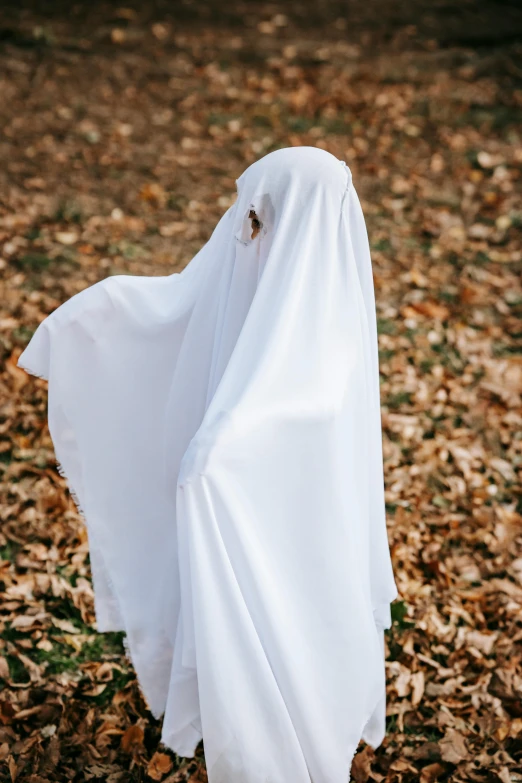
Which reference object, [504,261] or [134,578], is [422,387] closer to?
[504,261]

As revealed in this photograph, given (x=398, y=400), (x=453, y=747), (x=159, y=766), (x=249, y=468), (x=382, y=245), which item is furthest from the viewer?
(x=382, y=245)

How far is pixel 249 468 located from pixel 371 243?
5270 millimetres

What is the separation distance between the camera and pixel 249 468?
7.63 ft

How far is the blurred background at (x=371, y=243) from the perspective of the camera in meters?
3.62

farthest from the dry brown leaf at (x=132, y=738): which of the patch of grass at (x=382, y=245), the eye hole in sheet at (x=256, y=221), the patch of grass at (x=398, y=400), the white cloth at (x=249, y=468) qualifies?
the patch of grass at (x=382, y=245)

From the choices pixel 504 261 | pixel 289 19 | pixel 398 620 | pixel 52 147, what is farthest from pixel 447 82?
pixel 398 620

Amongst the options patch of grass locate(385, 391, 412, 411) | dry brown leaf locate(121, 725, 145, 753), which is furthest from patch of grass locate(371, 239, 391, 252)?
dry brown leaf locate(121, 725, 145, 753)

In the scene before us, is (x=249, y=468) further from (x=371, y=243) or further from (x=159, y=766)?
(x=371, y=243)

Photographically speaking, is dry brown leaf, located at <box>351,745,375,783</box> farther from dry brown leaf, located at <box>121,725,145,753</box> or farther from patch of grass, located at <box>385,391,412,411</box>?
patch of grass, located at <box>385,391,412,411</box>

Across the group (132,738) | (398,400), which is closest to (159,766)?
(132,738)

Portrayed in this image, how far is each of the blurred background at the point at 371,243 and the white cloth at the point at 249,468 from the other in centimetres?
59

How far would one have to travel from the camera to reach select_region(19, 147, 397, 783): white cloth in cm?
232

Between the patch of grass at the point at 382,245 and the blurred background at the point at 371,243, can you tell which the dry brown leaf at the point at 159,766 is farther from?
the patch of grass at the point at 382,245

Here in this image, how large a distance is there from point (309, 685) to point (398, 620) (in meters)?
1.62
